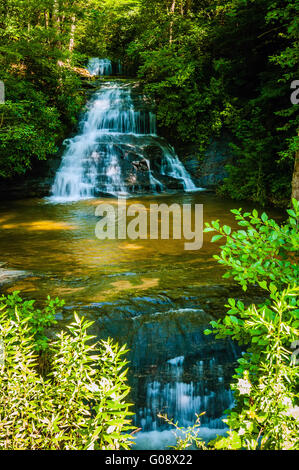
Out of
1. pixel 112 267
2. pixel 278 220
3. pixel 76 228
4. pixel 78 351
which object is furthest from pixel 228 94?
pixel 78 351

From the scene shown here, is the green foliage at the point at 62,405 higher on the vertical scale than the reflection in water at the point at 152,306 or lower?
higher

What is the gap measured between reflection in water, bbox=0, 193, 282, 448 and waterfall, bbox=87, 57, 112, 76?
23.5m

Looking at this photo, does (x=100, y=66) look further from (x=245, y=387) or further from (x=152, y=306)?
(x=245, y=387)

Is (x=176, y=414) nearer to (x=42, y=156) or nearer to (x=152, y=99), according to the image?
(x=42, y=156)

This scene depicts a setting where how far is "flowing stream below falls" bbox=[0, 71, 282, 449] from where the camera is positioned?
4270 mm

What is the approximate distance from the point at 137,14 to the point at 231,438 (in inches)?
1188

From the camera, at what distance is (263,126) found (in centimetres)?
1287

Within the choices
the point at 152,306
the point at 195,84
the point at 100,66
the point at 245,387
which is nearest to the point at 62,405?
the point at 245,387

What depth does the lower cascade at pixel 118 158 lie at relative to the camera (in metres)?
14.1

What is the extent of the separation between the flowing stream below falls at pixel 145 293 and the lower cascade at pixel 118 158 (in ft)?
6.07

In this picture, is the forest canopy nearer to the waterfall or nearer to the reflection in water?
the reflection in water

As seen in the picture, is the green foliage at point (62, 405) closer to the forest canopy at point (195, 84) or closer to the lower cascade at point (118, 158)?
the forest canopy at point (195, 84)

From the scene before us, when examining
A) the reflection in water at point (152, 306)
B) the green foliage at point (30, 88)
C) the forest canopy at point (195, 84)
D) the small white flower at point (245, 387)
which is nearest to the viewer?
the small white flower at point (245, 387)

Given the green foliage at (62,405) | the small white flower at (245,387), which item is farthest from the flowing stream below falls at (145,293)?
the small white flower at (245,387)
